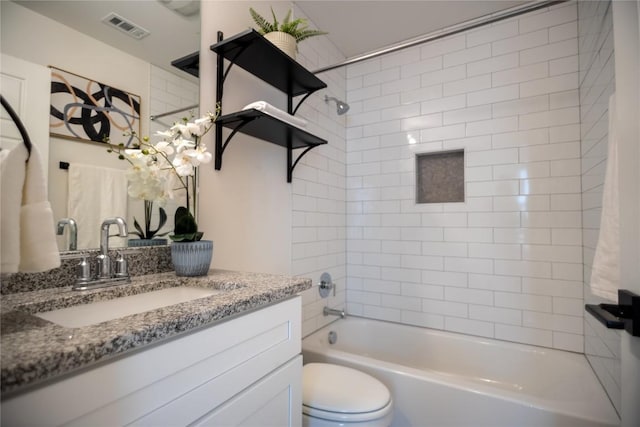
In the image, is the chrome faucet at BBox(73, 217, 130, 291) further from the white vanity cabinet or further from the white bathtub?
the white bathtub

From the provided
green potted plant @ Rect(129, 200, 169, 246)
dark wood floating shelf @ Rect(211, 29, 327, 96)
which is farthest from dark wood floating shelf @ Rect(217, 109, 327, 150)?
green potted plant @ Rect(129, 200, 169, 246)

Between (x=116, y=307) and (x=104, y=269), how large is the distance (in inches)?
6.8

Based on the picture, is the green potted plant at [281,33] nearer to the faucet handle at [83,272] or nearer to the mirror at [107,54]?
the mirror at [107,54]

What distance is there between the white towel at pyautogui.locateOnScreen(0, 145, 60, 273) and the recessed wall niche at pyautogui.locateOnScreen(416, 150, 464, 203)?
205 centimetres

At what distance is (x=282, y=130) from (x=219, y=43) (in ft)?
1.47

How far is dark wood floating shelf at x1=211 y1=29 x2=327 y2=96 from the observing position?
1.24 meters

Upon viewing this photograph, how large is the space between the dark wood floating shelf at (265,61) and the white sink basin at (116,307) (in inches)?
39.7

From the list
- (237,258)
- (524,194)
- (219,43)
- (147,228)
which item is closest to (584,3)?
(524,194)

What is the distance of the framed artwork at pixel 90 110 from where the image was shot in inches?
35.1

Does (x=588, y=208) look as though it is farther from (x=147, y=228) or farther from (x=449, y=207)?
(x=147, y=228)

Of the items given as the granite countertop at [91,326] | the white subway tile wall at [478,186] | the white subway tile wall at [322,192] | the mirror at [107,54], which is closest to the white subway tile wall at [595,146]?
the white subway tile wall at [478,186]

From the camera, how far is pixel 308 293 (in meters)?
1.95

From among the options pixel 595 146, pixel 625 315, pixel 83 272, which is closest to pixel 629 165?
pixel 625 315

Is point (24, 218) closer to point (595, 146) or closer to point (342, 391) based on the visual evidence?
point (342, 391)
